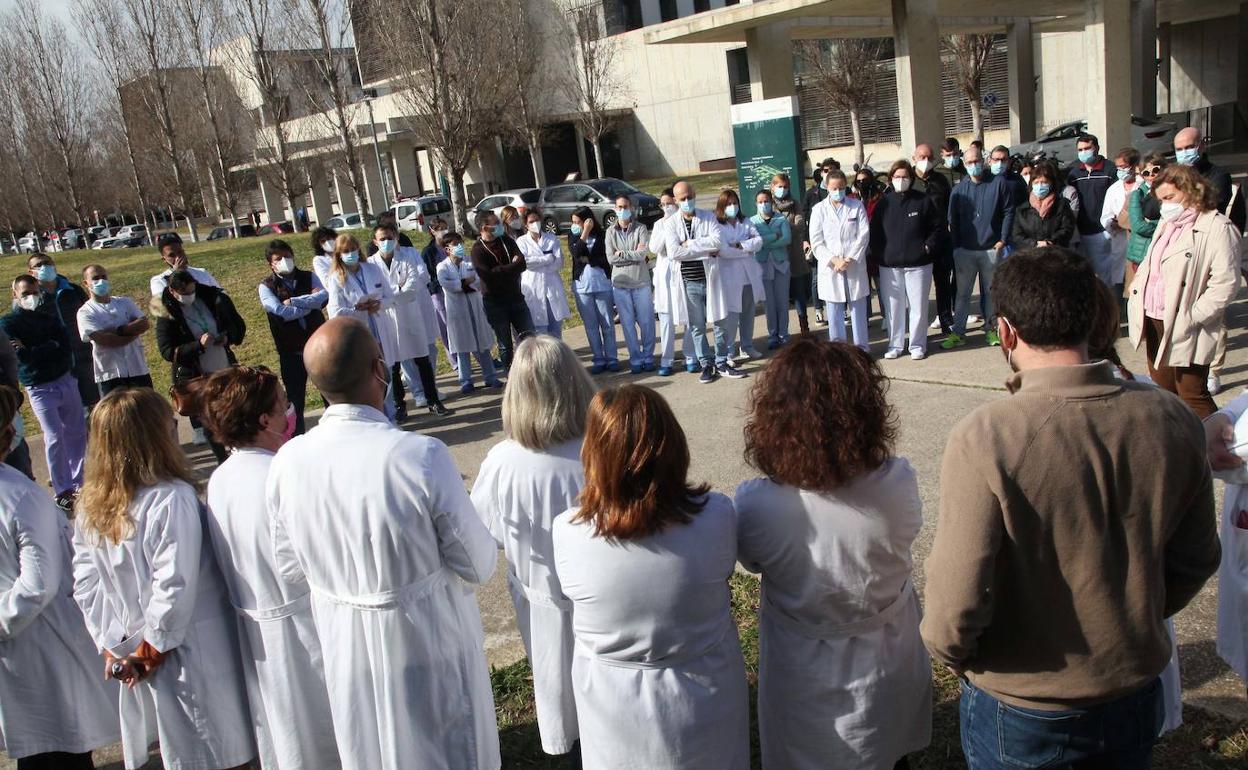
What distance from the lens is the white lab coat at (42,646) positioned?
3.17 meters

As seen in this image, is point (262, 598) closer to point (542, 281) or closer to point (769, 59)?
point (542, 281)

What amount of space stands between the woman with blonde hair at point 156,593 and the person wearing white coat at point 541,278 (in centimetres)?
704

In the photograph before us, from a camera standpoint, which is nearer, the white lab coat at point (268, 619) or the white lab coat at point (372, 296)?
the white lab coat at point (268, 619)

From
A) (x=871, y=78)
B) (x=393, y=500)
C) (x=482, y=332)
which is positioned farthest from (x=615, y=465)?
(x=871, y=78)

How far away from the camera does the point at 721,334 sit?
939 centimetres

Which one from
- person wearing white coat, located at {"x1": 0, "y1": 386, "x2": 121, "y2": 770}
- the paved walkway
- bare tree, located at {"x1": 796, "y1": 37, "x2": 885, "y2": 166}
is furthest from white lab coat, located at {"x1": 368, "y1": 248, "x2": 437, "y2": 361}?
bare tree, located at {"x1": 796, "y1": 37, "x2": 885, "y2": 166}

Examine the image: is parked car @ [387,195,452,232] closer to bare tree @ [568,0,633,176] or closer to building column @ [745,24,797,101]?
bare tree @ [568,0,633,176]

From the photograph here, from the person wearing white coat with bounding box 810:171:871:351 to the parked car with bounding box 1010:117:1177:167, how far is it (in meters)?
15.9

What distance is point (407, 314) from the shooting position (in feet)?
29.9

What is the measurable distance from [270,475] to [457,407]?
663 cm

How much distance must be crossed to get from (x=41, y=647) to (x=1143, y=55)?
32761 millimetres

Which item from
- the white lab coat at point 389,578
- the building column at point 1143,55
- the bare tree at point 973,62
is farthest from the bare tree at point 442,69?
the white lab coat at point 389,578

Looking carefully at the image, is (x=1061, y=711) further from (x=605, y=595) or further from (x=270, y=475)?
(x=270, y=475)

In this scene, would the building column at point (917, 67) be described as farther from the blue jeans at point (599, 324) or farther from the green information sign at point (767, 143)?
the blue jeans at point (599, 324)
